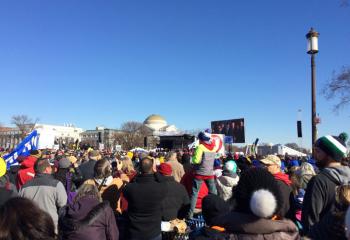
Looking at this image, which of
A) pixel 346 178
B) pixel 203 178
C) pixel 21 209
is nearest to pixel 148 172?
pixel 203 178

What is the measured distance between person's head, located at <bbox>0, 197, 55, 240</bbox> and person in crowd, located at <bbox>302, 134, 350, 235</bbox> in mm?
2453

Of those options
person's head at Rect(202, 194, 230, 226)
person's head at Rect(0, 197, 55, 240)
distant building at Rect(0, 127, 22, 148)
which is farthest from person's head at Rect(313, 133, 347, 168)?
distant building at Rect(0, 127, 22, 148)

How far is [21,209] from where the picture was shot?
1.85 m

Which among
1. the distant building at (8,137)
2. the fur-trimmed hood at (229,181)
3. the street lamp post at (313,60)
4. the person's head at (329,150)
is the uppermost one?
the street lamp post at (313,60)

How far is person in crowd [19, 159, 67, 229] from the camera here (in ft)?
16.6

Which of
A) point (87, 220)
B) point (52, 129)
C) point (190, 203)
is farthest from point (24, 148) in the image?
point (52, 129)

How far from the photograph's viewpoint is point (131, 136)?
311 feet

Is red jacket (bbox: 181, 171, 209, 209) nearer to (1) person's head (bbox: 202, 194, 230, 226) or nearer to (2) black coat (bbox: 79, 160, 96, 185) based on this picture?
(2) black coat (bbox: 79, 160, 96, 185)

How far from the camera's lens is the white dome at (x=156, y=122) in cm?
14575

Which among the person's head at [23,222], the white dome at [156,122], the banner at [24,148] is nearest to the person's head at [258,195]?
the person's head at [23,222]

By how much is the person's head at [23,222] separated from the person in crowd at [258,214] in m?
1.16

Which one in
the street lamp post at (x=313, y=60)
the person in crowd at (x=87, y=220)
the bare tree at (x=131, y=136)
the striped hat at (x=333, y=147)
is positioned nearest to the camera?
the striped hat at (x=333, y=147)

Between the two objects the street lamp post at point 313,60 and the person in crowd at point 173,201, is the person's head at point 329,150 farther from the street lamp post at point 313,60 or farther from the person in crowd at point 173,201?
the street lamp post at point 313,60

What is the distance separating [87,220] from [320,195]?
8.28ft
